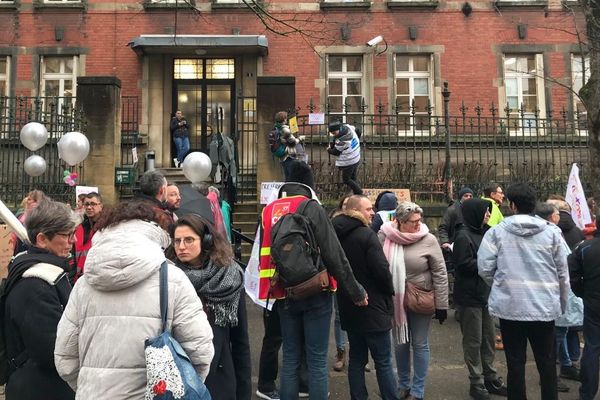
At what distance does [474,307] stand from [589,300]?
1.04 meters

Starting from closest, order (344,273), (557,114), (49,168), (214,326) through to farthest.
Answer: (214,326) → (344,273) → (49,168) → (557,114)

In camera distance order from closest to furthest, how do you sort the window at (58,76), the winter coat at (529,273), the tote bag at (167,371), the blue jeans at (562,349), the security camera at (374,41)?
the tote bag at (167,371) → the winter coat at (529,273) → the blue jeans at (562,349) → the security camera at (374,41) → the window at (58,76)

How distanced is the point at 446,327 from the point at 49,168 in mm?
8401

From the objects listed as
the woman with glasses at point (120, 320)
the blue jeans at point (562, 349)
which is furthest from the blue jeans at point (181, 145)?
the woman with glasses at point (120, 320)

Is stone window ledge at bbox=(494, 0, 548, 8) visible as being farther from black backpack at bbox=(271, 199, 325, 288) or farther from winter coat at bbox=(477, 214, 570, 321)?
black backpack at bbox=(271, 199, 325, 288)

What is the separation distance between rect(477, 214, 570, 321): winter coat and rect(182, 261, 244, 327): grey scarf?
2.54m

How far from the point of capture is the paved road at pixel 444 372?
500 cm

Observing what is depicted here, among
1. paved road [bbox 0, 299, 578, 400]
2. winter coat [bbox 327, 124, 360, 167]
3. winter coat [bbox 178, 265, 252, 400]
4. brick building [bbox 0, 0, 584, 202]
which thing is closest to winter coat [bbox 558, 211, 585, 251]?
paved road [bbox 0, 299, 578, 400]

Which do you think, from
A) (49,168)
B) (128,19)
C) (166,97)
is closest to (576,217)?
(49,168)

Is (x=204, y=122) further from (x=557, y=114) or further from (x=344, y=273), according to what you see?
(x=344, y=273)

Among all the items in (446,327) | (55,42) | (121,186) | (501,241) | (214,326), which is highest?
(55,42)

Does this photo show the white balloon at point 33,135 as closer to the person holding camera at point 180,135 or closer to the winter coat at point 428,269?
the person holding camera at point 180,135

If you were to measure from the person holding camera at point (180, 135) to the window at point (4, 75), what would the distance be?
5606 millimetres

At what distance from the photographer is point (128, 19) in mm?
15391
